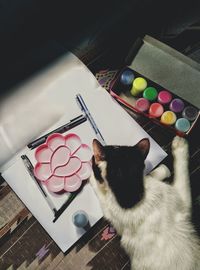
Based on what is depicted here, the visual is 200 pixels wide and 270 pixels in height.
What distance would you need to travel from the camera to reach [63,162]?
1306mm

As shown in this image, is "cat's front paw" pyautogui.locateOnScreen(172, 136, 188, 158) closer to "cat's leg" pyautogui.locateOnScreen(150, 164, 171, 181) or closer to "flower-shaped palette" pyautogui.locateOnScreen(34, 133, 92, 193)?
"cat's leg" pyautogui.locateOnScreen(150, 164, 171, 181)

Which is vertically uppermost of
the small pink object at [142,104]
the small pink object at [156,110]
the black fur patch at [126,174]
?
the small pink object at [142,104]

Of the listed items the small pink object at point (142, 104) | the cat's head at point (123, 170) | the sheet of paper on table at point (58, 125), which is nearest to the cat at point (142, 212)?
the cat's head at point (123, 170)

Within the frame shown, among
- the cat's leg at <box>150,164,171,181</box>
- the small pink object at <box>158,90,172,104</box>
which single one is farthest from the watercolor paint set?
the cat's leg at <box>150,164,171,181</box>

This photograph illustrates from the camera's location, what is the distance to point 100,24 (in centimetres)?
151

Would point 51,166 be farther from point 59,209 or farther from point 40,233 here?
point 40,233

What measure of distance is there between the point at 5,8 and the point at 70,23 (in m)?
0.24

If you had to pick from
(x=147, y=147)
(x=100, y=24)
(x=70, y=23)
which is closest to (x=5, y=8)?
(x=70, y=23)

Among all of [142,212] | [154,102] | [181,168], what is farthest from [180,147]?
[142,212]

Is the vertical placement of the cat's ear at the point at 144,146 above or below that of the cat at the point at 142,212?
above

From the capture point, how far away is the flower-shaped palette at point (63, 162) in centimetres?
130

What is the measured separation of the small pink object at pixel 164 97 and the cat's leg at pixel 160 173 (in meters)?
0.23

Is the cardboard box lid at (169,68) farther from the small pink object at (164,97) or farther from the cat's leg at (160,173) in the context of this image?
the cat's leg at (160,173)

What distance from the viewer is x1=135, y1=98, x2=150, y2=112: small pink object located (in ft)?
4.53
